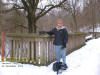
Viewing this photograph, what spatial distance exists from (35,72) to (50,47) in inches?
54.0

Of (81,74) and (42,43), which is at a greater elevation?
(42,43)

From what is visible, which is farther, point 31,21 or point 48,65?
point 31,21

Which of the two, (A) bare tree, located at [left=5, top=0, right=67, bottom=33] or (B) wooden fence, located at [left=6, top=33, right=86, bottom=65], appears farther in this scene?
(A) bare tree, located at [left=5, top=0, right=67, bottom=33]

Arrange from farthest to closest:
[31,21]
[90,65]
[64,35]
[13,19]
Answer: [13,19]
[31,21]
[90,65]
[64,35]

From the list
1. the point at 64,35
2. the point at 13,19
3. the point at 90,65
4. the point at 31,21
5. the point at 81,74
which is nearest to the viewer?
the point at 81,74

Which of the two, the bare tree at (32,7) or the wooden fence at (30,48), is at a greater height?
the bare tree at (32,7)

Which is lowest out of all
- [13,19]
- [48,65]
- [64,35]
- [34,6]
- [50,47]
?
[48,65]

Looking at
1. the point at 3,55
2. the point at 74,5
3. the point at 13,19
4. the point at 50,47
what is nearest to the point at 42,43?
the point at 50,47

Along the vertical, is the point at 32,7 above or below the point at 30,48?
above

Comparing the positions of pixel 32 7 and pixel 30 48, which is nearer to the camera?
pixel 30 48

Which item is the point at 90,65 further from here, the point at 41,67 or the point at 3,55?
the point at 3,55

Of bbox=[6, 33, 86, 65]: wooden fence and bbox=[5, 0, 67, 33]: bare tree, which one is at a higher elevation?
bbox=[5, 0, 67, 33]: bare tree

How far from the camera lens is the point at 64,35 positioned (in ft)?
17.1

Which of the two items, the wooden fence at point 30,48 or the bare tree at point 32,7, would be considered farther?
the bare tree at point 32,7
